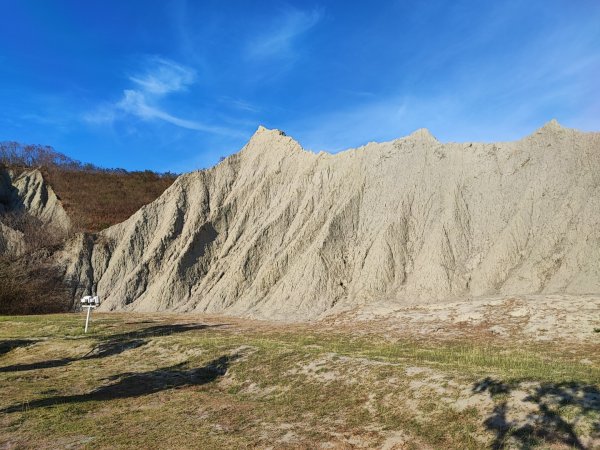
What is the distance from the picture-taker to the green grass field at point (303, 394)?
863 centimetres

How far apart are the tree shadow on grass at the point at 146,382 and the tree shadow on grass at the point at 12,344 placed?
841cm

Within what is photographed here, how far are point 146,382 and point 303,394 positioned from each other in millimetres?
5148

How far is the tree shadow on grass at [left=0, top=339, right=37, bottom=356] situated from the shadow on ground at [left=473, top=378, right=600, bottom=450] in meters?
19.0

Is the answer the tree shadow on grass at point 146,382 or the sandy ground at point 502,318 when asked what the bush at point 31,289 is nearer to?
the sandy ground at point 502,318

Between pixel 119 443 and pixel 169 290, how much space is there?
2831 centimetres

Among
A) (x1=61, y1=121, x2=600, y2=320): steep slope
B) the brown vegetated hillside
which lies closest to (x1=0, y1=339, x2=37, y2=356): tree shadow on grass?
(x1=61, y1=121, x2=600, y2=320): steep slope

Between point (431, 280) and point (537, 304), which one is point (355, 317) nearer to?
point (431, 280)

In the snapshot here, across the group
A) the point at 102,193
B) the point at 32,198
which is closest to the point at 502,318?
the point at 32,198

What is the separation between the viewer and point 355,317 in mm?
25094

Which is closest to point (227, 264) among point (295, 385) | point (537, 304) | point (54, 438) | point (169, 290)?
point (169, 290)

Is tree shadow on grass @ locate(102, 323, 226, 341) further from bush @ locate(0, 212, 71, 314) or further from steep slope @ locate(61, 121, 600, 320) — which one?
bush @ locate(0, 212, 71, 314)

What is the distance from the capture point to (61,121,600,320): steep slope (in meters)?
27.2

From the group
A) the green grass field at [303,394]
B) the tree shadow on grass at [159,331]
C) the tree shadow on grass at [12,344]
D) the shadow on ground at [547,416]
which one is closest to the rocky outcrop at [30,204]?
the tree shadow on grass at [12,344]

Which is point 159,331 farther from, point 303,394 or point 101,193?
point 101,193
